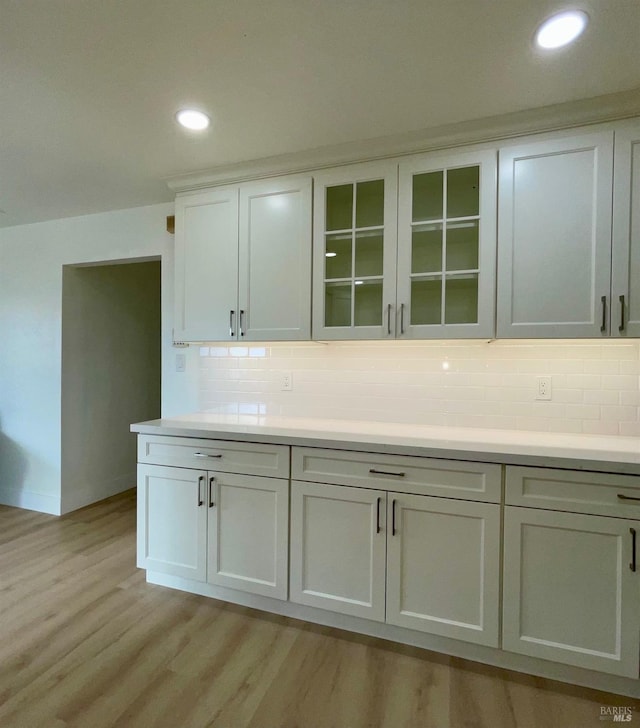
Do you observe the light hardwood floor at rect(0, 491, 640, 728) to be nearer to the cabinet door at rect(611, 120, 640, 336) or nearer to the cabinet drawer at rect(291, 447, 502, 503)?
the cabinet drawer at rect(291, 447, 502, 503)

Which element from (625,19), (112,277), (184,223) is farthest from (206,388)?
(625,19)

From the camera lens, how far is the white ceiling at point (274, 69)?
129cm

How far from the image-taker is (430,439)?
74.5 inches

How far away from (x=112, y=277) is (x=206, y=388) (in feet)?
6.04

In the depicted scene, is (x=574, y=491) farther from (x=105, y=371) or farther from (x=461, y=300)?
(x=105, y=371)

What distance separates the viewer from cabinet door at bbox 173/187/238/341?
7.95 ft

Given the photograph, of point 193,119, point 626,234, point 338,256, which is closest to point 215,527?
point 338,256

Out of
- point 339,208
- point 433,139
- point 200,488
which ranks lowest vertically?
point 200,488

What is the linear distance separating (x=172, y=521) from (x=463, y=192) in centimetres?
228

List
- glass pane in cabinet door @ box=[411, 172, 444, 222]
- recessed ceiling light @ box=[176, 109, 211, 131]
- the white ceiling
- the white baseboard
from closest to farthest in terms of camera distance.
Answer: the white ceiling → recessed ceiling light @ box=[176, 109, 211, 131] → glass pane in cabinet door @ box=[411, 172, 444, 222] → the white baseboard

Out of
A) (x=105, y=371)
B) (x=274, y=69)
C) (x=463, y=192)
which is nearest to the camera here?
(x=274, y=69)

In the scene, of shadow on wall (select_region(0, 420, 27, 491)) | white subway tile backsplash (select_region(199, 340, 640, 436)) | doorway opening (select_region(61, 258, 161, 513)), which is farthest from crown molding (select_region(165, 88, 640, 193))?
shadow on wall (select_region(0, 420, 27, 491))

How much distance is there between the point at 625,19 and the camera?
1.30 m

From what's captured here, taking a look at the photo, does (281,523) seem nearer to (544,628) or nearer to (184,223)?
(544,628)
